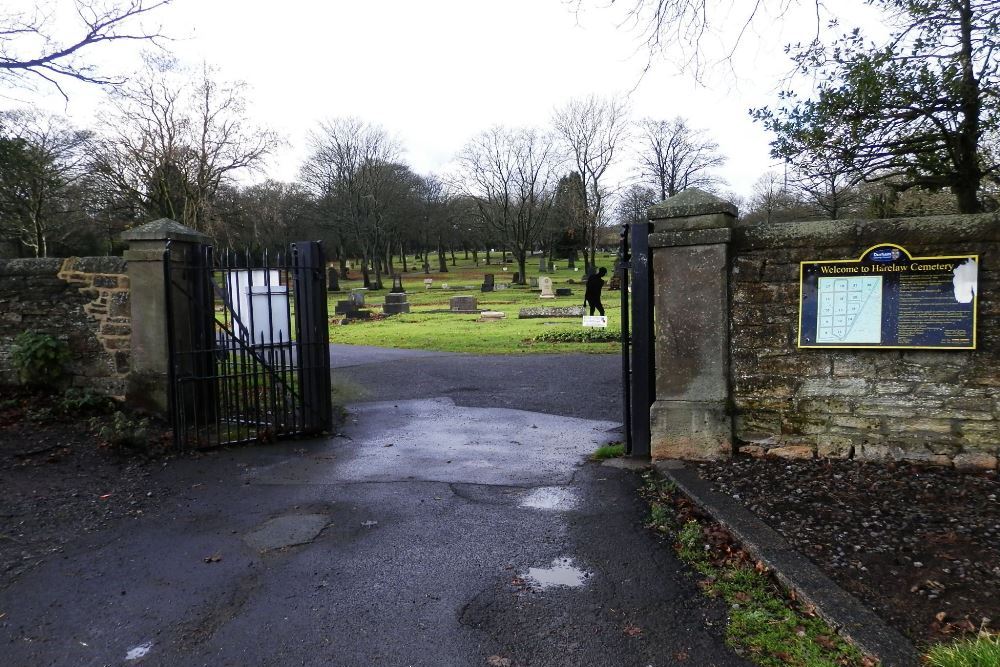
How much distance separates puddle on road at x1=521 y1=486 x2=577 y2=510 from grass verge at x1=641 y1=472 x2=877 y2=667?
0.72m

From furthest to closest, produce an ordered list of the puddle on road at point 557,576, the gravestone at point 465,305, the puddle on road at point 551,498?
the gravestone at point 465,305 < the puddle on road at point 551,498 < the puddle on road at point 557,576

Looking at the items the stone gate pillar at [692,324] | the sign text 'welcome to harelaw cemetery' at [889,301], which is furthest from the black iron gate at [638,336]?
the sign text 'welcome to harelaw cemetery' at [889,301]

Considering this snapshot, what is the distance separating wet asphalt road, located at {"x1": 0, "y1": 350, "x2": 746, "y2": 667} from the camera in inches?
127

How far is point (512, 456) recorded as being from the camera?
6.89 m

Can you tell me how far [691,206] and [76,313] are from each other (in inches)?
279

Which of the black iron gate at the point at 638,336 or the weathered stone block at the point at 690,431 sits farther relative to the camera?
the black iron gate at the point at 638,336

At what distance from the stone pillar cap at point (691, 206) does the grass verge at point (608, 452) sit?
230 cm

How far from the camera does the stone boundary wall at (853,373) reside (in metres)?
5.34

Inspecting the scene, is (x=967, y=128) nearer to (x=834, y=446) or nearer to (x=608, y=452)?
(x=834, y=446)

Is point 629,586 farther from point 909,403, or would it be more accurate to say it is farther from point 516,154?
point 516,154

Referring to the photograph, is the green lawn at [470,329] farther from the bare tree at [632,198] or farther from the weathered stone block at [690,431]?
the bare tree at [632,198]

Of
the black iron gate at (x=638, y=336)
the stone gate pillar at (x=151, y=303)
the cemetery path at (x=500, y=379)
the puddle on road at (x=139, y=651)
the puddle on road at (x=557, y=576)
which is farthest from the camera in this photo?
the cemetery path at (x=500, y=379)

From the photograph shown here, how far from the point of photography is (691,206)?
6.00 meters

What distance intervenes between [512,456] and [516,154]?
56.9 meters
